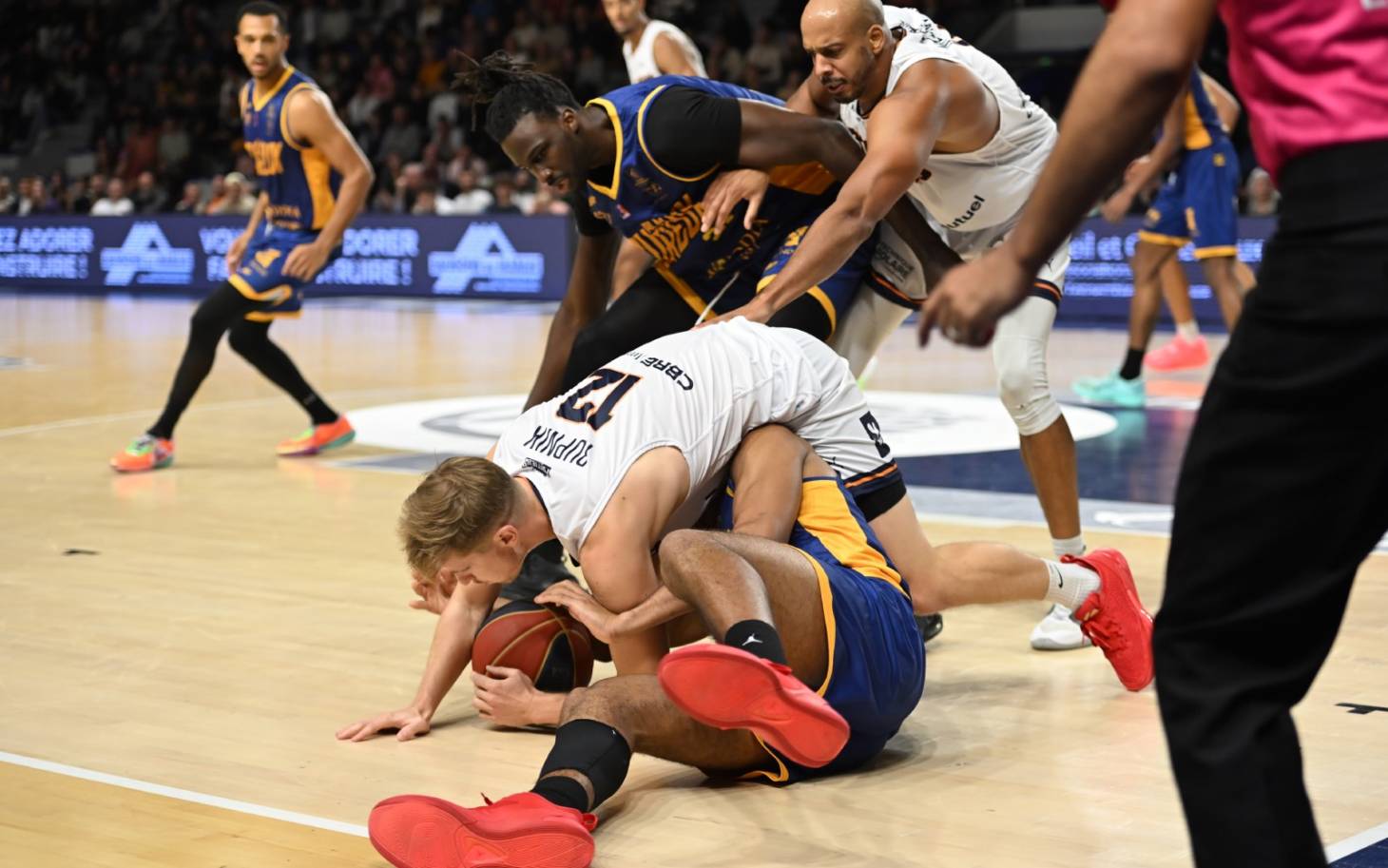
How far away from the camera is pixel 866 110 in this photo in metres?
4.38

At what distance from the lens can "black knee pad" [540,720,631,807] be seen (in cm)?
296

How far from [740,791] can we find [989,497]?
326 cm

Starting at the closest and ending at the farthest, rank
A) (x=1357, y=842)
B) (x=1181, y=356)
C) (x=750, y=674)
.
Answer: (x=750, y=674) → (x=1357, y=842) → (x=1181, y=356)

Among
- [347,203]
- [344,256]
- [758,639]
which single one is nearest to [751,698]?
[758,639]

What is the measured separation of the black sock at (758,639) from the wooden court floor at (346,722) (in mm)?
326

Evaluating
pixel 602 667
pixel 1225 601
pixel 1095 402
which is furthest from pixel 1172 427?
pixel 1225 601

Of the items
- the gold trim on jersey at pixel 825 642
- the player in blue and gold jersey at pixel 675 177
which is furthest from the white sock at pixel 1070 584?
the player in blue and gold jersey at pixel 675 177

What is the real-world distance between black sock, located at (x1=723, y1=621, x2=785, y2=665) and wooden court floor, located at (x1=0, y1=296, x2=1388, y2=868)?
12.8 inches

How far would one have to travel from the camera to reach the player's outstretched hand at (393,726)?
360 centimetres

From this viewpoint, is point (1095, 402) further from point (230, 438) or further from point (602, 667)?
point (602, 667)

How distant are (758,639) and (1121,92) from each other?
1.34 metres

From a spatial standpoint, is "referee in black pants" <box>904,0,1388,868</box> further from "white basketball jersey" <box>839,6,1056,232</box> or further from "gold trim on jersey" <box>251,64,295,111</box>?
"gold trim on jersey" <box>251,64,295,111</box>

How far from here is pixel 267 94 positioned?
7785mm

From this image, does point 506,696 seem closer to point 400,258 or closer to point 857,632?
point 857,632
